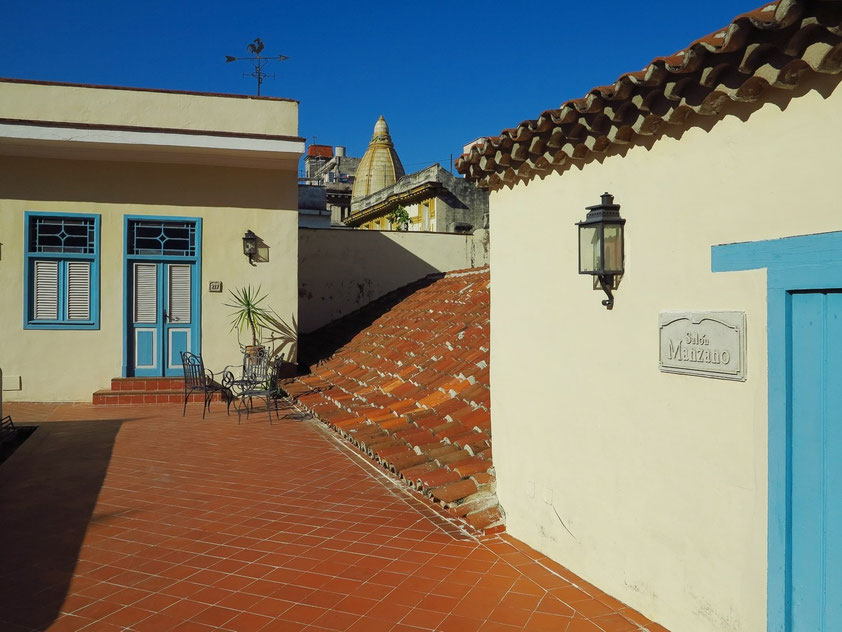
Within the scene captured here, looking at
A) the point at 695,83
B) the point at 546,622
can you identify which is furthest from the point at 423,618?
the point at 695,83

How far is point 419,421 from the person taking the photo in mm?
6672

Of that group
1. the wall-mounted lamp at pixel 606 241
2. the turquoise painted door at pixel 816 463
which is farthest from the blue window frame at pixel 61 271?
the turquoise painted door at pixel 816 463

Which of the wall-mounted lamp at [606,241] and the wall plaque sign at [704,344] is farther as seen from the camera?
the wall-mounted lamp at [606,241]

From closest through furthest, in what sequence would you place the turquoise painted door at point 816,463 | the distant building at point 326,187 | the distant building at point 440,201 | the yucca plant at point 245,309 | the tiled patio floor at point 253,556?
1. the turquoise painted door at point 816,463
2. the tiled patio floor at point 253,556
3. the yucca plant at point 245,309
4. the distant building at point 440,201
5. the distant building at point 326,187

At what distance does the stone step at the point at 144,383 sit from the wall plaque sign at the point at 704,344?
9366 mm

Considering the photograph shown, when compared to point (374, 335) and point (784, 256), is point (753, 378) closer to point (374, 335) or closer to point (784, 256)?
point (784, 256)

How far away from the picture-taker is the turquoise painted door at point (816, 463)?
249 centimetres

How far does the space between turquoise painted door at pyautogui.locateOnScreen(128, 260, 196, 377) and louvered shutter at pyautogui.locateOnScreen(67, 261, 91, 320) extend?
0.65 meters

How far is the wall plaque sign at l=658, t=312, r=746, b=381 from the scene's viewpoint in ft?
9.29

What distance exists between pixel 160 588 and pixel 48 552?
1.12 m

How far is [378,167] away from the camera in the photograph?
42.5m

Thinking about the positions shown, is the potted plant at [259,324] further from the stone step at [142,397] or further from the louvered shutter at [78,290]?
the louvered shutter at [78,290]

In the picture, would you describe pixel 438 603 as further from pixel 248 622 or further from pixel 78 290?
pixel 78 290

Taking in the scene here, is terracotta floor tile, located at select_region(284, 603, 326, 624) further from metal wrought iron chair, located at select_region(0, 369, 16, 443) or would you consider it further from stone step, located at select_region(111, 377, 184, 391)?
stone step, located at select_region(111, 377, 184, 391)
